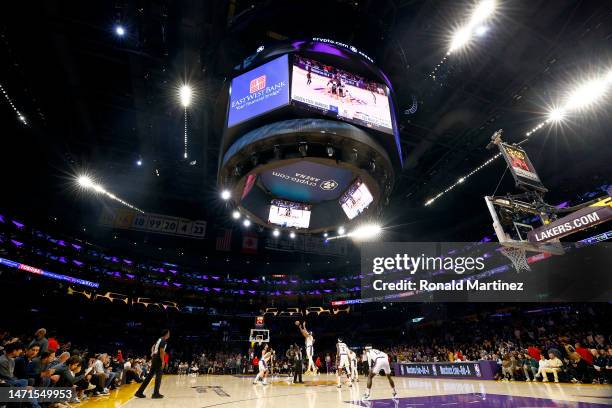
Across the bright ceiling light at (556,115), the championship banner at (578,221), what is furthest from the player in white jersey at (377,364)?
the bright ceiling light at (556,115)

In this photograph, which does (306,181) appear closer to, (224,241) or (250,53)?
(250,53)

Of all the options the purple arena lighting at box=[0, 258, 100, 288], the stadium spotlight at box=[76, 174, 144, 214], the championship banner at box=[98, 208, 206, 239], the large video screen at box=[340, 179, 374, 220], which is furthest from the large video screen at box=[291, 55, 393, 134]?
the purple arena lighting at box=[0, 258, 100, 288]

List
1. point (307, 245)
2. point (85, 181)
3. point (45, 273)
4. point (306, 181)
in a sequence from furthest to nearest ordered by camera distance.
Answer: point (307, 245)
point (45, 273)
point (85, 181)
point (306, 181)

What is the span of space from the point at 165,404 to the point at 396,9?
11083 mm

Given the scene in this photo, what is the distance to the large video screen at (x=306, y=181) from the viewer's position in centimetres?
995

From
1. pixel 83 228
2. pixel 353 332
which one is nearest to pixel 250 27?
A: pixel 83 228

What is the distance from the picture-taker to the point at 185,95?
10836 mm

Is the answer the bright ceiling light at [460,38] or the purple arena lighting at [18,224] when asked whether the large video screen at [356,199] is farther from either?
the purple arena lighting at [18,224]

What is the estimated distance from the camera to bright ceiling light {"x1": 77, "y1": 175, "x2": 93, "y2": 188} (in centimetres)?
1718

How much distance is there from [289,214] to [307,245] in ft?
70.6

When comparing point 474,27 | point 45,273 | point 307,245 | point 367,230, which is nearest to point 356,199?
point 474,27

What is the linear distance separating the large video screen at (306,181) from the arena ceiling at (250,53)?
9.46ft

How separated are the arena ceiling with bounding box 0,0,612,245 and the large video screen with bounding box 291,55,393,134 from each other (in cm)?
182

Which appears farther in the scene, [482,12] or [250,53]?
[250,53]
